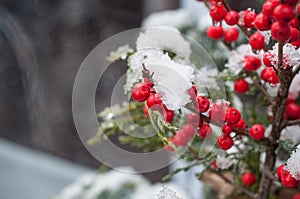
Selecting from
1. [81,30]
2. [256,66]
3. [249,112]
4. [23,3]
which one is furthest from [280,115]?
[23,3]

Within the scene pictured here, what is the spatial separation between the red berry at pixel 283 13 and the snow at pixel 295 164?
0.09 metres

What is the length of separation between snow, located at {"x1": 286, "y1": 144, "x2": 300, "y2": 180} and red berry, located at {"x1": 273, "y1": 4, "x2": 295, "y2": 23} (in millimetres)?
91

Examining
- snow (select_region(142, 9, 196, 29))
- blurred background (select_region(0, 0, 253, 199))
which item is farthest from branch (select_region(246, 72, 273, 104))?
blurred background (select_region(0, 0, 253, 199))

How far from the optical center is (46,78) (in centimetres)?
105

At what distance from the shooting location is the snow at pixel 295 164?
11.4 inches

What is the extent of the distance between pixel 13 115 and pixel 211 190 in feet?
2.08

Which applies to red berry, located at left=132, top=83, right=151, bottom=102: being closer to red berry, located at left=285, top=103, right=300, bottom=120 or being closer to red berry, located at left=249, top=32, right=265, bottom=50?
red berry, located at left=249, top=32, right=265, bottom=50

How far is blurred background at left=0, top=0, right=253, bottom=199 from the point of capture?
37.7 inches

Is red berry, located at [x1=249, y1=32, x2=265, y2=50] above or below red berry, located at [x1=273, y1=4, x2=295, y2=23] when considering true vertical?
above

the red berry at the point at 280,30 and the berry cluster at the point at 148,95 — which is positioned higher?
the berry cluster at the point at 148,95

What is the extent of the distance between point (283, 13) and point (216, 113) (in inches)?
4.3

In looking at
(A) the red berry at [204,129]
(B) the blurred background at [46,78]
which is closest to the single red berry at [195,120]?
(A) the red berry at [204,129]

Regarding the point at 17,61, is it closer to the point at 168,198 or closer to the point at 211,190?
the point at 211,190

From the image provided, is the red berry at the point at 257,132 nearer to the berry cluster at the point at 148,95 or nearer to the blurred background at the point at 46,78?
the berry cluster at the point at 148,95
